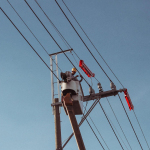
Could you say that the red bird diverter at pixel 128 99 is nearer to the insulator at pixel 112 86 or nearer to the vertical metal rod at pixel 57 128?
the insulator at pixel 112 86

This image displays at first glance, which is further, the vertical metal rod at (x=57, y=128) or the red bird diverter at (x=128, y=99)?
the red bird diverter at (x=128, y=99)

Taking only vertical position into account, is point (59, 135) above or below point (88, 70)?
below

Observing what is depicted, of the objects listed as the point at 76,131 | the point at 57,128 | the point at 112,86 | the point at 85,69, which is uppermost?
the point at 85,69

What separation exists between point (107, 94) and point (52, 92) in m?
2.15

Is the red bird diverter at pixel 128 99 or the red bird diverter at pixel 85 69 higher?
the red bird diverter at pixel 85 69

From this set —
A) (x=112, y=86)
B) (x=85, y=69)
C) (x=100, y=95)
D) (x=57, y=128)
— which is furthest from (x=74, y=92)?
(x=112, y=86)

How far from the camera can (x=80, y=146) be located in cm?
598

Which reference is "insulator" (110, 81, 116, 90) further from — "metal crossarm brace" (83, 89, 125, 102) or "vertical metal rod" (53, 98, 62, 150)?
"vertical metal rod" (53, 98, 62, 150)

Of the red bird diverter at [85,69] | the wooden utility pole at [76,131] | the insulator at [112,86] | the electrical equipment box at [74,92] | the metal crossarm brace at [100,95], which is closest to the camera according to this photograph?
the wooden utility pole at [76,131]

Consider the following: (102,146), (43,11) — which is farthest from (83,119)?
(43,11)

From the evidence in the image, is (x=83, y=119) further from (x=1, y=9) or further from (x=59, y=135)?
(x=1, y=9)

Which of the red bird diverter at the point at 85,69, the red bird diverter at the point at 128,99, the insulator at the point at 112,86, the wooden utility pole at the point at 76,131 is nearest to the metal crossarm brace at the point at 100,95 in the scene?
the insulator at the point at 112,86

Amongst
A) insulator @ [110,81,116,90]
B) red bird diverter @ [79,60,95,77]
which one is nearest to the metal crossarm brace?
insulator @ [110,81,116,90]

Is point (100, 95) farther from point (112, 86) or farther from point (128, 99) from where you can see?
point (128, 99)
